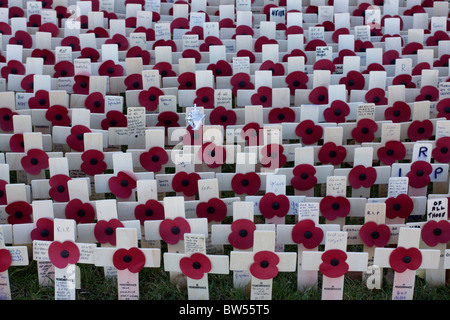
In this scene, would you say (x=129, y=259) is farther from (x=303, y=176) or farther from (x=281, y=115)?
(x=281, y=115)

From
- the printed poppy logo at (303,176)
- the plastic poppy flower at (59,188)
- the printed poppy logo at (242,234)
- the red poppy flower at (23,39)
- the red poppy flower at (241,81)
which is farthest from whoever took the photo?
the red poppy flower at (23,39)

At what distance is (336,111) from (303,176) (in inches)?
21.6

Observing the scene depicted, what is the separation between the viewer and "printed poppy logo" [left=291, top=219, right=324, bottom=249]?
2.82 m

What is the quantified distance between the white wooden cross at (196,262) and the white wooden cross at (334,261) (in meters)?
0.32

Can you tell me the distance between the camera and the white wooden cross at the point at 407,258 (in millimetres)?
2729

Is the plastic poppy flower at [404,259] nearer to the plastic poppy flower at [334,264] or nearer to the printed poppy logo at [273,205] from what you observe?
the plastic poppy flower at [334,264]

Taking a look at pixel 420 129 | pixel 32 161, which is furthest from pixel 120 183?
pixel 420 129

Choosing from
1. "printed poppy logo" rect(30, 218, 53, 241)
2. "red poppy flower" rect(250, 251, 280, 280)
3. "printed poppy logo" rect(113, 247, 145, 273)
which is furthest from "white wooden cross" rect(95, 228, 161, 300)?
"red poppy flower" rect(250, 251, 280, 280)

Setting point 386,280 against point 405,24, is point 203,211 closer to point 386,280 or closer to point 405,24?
point 386,280

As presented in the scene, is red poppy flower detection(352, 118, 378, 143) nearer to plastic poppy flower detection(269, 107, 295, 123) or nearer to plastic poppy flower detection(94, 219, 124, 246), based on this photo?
plastic poppy flower detection(269, 107, 295, 123)

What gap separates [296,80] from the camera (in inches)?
152

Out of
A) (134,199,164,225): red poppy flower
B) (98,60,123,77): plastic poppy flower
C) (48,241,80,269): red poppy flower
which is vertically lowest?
(48,241,80,269): red poppy flower

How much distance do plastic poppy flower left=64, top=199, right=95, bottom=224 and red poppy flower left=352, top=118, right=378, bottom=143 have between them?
1288mm

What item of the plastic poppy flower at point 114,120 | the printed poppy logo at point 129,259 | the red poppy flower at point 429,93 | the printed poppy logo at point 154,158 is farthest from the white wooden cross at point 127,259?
the red poppy flower at point 429,93
